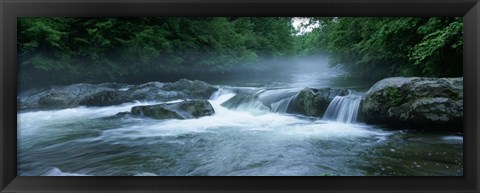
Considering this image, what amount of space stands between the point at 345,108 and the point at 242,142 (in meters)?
1.16

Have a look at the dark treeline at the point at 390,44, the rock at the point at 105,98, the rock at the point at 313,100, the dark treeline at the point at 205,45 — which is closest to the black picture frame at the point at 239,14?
the dark treeline at the point at 205,45

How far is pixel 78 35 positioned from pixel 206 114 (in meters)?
1.50

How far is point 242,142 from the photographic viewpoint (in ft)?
12.0

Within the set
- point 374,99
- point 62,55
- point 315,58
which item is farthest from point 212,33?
point 374,99

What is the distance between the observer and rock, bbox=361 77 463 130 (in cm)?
345

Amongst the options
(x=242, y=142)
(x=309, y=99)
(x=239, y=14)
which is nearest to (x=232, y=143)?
(x=242, y=142)

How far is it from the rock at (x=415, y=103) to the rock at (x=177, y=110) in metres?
1.69

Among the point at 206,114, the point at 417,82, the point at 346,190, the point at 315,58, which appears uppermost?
the point at 315,58

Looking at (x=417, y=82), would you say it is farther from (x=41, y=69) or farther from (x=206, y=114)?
(x=41, y=69)

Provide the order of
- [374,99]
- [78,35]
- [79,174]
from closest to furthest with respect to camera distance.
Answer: [79,174] < [78,35] < [374,99]

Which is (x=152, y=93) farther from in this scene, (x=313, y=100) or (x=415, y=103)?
(x=415, y=103)

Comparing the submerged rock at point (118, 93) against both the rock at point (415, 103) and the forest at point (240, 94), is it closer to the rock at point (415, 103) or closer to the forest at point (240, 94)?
the forest at point (240, 94)

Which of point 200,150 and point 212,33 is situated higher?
point 212,33
